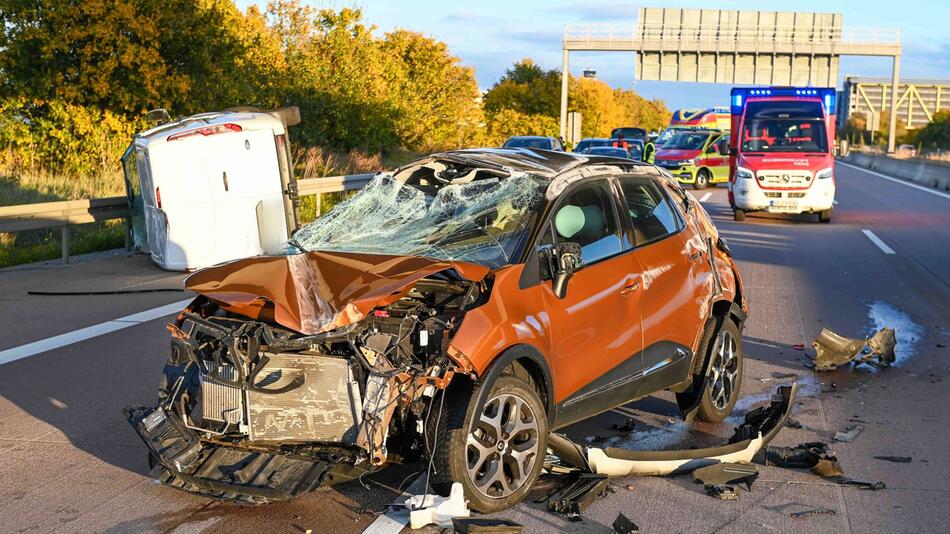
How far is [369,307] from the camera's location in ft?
17.5

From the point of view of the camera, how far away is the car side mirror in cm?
582

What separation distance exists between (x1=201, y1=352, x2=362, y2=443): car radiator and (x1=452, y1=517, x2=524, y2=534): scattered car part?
2.05ft

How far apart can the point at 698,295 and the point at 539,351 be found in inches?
75.1

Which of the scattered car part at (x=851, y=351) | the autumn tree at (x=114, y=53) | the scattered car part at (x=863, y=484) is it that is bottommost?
the scattered car part at (x=851, y=351)

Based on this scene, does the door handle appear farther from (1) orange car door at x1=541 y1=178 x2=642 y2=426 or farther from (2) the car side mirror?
(2) the car side mirror

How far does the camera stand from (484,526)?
5.19 meters

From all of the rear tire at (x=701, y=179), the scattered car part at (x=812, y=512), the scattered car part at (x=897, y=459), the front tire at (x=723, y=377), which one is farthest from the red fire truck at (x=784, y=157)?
the scattered car part at (x=812, y=512)

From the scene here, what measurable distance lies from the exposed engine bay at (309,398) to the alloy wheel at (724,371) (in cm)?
246

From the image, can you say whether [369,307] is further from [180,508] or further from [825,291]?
[825,291]

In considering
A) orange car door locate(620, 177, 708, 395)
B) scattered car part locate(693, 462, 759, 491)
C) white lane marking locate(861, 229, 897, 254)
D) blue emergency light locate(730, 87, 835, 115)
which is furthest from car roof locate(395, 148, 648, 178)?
blue emergency light locate(730, 87, 835, 115)

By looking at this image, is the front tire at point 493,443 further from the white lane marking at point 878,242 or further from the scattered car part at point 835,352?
the white lane marking at point 878,242

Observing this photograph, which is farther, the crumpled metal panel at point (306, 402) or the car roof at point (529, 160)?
the car roof at point (529, 160)

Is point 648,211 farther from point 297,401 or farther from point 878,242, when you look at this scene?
point 878,242

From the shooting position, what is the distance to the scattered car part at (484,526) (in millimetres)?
5145
